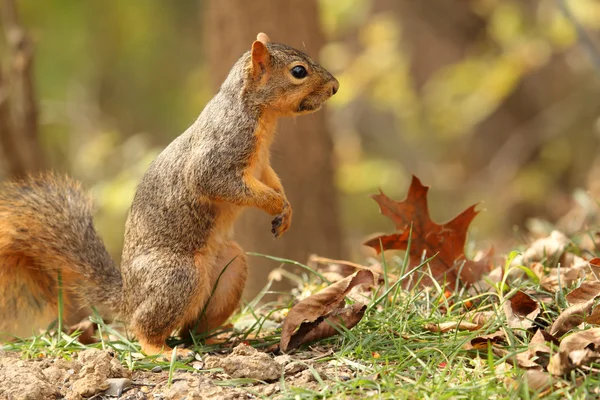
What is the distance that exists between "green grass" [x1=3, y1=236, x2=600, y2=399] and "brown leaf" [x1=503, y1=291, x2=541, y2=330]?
0.09ft

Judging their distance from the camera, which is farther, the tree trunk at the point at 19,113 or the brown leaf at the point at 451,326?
the tree trunk at the point at 19,113

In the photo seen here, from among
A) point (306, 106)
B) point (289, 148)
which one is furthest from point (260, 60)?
point (289, 148)

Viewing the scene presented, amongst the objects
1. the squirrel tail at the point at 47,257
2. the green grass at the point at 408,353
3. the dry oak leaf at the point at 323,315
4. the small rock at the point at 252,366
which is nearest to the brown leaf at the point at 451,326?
the green grass at the point at 408,353

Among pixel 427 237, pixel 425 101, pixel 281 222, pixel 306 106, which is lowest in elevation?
pixel 427 237

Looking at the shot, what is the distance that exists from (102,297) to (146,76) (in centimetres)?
1186

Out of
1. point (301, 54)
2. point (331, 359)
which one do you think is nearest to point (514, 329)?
point (331, 359)

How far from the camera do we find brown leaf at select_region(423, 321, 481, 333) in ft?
7.86

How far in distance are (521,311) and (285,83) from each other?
3.68ft

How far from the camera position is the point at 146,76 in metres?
14.3

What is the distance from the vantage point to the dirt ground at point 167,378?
2188 mm

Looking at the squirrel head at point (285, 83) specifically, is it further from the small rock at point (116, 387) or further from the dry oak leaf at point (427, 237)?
the small rock at point (116, 387)

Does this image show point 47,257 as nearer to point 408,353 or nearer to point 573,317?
point 408,353

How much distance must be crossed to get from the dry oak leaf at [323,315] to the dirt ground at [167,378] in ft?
0.26

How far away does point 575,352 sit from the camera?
1969 mm
